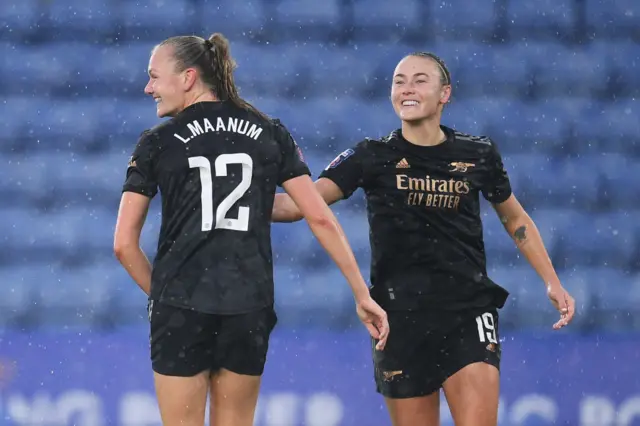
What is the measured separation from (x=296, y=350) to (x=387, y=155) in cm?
190

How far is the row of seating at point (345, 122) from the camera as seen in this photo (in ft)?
18.7

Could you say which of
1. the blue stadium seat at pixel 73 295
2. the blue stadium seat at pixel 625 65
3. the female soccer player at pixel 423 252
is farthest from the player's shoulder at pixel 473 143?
the blue stadium seat at pixel 73 295

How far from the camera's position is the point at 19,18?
570cm

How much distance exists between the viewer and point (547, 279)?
394 centimetres

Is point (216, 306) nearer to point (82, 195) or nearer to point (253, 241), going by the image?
point (253, 241)

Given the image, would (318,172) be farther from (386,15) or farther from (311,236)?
(386,15)

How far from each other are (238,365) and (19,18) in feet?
10.1

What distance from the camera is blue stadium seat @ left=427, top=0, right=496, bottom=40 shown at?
5.82m

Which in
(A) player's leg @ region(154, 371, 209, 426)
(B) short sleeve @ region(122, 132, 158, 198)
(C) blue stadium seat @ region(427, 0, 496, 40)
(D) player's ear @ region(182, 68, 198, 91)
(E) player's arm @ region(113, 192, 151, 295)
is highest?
(C) blue stadium seat @ region(427, 0, 496, 40)

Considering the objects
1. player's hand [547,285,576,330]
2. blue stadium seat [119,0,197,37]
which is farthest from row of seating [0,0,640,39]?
player's hand [547,285,576,330]

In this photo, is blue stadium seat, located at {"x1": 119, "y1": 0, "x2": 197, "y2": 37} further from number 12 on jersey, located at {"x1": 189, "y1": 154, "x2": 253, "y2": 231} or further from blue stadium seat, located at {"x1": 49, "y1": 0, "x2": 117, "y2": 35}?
number 12 on jersey, located at {"x1": 189, "y1": 154, "x2": 253, "y2": 231}

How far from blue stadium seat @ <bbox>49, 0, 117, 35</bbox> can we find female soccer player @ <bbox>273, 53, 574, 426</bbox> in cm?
226

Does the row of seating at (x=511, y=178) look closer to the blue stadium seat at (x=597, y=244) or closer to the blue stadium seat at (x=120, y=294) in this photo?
the blue stadium seat at (x=597, y=244)

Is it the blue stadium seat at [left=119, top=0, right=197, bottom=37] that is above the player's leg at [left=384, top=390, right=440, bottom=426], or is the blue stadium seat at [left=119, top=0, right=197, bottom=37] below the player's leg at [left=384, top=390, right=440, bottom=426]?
above
